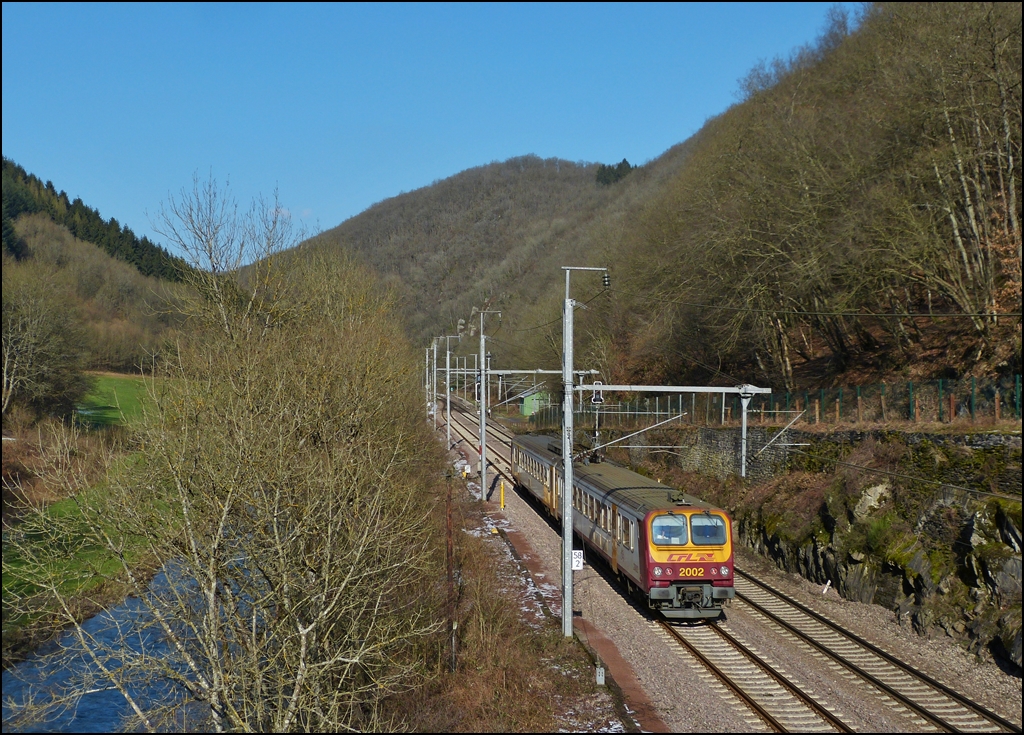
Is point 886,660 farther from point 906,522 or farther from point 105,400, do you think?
point 105,400

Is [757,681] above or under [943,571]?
under

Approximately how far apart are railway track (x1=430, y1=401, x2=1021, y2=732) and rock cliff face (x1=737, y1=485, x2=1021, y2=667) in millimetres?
1574

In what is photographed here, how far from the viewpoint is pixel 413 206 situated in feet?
625

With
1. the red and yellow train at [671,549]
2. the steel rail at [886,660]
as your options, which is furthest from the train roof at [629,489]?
the steel rail at [886,660]

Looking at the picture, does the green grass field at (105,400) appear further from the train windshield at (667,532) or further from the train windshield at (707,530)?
the train windshield at (707,530)

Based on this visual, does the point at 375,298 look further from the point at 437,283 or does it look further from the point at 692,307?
the point at 437,283

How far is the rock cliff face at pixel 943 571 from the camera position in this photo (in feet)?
52.2

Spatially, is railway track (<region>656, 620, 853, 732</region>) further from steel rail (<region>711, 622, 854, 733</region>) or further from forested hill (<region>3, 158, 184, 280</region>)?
forested hill (<region>3, 158, 184, 280</region>)

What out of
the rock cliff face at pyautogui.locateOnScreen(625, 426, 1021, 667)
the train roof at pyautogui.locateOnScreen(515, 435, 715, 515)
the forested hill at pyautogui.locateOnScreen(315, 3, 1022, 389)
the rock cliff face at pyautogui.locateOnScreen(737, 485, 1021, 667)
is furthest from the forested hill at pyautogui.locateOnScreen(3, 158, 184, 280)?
the rock cliff face at pyautogui.locateOnScreen(737, 485, 1021, 667)

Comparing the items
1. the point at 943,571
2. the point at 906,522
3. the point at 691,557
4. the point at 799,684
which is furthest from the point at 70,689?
the point at 906,522

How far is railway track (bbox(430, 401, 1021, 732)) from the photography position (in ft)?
42.5

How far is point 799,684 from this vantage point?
14672 mm

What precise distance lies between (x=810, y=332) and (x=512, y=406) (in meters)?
42.7

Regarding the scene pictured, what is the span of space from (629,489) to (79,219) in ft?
281
